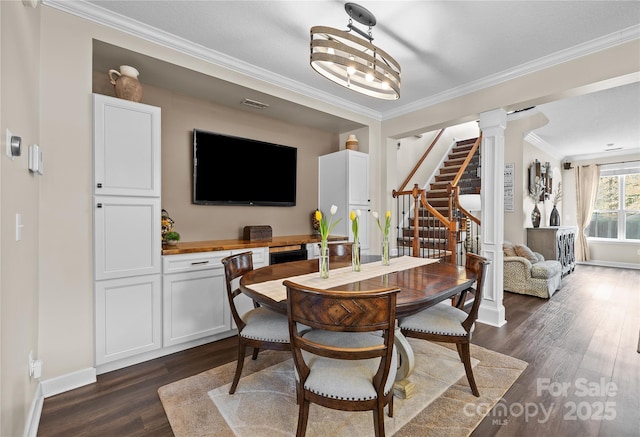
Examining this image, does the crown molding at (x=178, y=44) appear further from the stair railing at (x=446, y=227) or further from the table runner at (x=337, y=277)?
the table runner at (x=337, y=277)

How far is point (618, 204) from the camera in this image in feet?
23.0

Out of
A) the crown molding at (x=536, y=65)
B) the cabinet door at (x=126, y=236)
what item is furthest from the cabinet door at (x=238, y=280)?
the crown molding at (x=536, y=65)

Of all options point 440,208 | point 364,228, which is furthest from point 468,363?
point 440,208

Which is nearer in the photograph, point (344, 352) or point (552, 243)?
point (344, 352)

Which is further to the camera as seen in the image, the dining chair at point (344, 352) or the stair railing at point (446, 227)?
the stair railing at point (446, 227)

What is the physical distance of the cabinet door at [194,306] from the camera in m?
2.51

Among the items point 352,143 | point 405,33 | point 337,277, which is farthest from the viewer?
point 352,143

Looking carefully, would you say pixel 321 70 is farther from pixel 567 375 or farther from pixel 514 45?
pixel 567 375

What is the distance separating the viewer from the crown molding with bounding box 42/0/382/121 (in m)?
2.10

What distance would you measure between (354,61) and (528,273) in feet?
13.9

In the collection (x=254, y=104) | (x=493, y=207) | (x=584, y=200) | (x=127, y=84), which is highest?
(x=254, y=104)

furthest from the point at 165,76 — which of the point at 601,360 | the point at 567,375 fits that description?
the point at 601,360

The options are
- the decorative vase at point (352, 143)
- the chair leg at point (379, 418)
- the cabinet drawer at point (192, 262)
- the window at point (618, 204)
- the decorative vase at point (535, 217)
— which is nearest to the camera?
the chair leg at point (379, 418)

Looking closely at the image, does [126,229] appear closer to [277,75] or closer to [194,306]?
[194,306]
